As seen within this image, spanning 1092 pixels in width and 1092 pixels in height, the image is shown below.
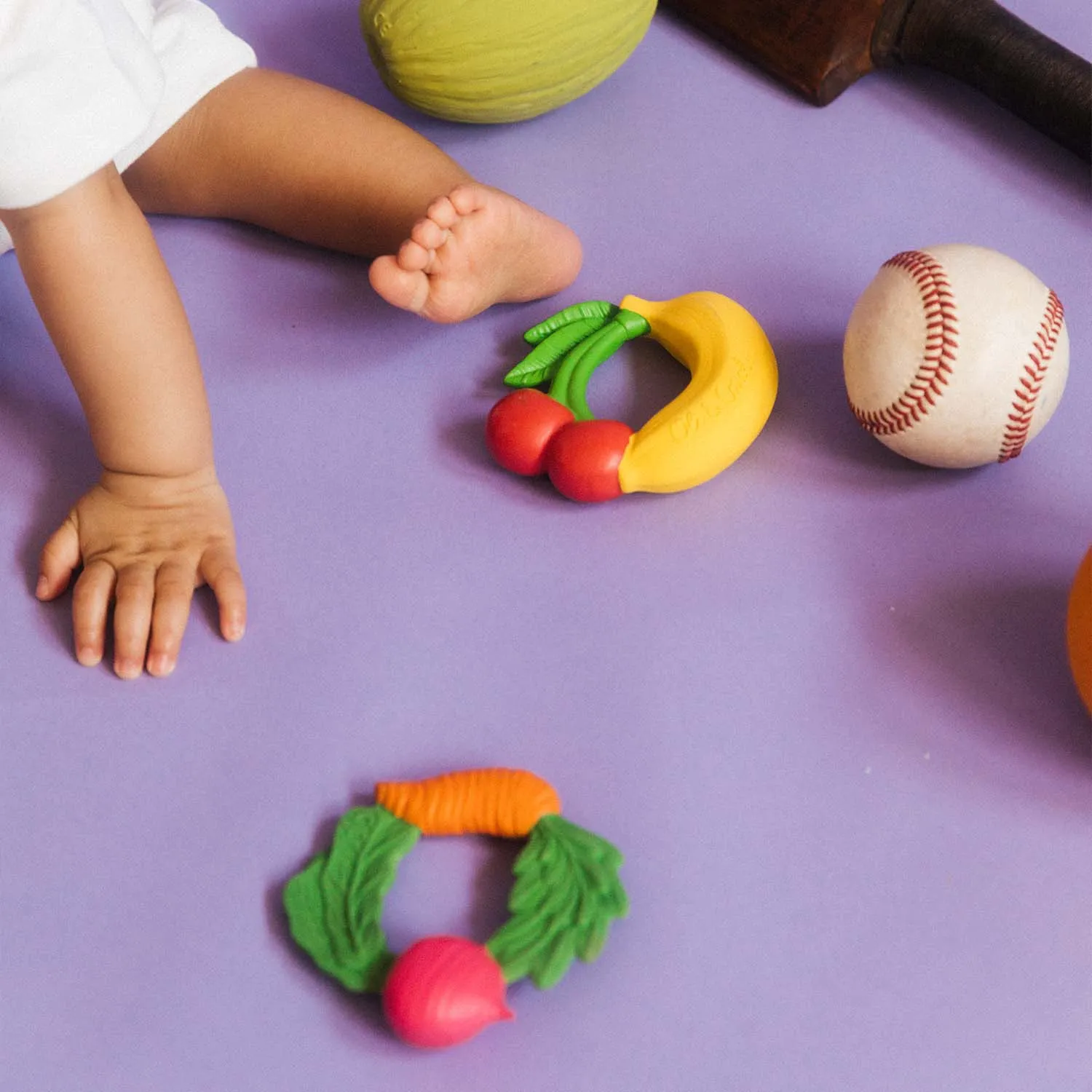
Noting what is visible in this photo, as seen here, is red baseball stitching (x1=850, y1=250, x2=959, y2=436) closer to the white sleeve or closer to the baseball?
the baseball

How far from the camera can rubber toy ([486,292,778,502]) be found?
859 millimetres

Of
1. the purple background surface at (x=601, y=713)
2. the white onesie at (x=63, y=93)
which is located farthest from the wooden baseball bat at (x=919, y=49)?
the white onesie at (x=63, y=93)

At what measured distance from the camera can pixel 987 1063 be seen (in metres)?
0.67

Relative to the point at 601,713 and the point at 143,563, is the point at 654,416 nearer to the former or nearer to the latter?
the point at 601,713

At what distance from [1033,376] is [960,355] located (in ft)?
0.17

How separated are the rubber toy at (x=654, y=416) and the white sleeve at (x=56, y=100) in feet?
0.99

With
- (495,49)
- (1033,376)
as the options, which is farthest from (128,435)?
(1033,376)

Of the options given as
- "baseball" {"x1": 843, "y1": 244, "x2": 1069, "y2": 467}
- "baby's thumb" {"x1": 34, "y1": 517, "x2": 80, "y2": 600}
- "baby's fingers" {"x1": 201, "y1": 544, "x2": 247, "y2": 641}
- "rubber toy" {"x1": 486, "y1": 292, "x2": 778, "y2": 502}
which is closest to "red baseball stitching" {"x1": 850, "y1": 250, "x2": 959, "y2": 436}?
"baseball" {"x1": 843, "y1": 244, "x2": 1069, "y2": 467}

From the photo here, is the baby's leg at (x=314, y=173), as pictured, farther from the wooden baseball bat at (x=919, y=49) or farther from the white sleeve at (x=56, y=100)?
the wooden baseball bat at (x=919, y=49)

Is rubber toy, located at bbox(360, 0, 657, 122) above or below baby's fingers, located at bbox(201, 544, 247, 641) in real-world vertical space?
above

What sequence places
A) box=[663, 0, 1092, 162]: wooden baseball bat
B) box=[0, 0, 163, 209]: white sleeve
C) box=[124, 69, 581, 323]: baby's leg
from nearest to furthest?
box=[0, 0, 163, 209]: white sleeve < box=[124, 69, 581, 323]: baby's leg < box=[663, 0, 1092, 162]: wooden baseball bat

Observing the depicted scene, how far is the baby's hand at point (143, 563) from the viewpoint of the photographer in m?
0.81

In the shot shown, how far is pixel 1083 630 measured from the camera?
73cm

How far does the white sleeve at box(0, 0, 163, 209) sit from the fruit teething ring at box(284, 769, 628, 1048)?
16.1 inches
